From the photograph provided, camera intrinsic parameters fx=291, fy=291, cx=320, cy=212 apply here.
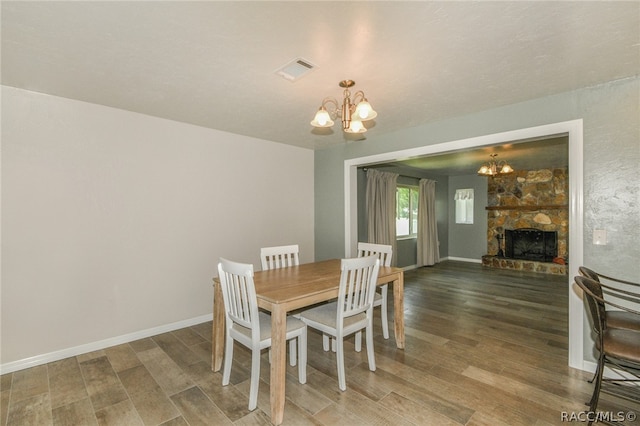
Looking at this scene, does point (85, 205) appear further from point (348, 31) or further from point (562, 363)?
Answer: point (562, 363)

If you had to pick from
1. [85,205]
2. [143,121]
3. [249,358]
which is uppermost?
[143,121]

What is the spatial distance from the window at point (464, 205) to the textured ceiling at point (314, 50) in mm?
5674

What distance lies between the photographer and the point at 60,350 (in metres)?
2.69

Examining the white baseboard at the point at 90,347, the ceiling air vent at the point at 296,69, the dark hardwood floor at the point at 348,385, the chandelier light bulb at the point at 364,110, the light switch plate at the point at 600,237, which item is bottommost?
the dark hardwood floor at the point at 348,385

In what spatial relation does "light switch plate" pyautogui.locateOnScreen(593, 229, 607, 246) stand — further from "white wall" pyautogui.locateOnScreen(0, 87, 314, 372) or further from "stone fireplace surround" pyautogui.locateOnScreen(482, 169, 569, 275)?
"stone fireplace surround" pyautogui.locateOnScreen(482, 169, 569, 275)

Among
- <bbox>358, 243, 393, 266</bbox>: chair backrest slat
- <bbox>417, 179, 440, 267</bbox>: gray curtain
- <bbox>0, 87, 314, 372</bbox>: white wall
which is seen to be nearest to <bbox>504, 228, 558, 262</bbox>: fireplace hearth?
<bbox>417, 179, 440, 267</bbox>: gray curtain

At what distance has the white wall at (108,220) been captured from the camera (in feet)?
8.25

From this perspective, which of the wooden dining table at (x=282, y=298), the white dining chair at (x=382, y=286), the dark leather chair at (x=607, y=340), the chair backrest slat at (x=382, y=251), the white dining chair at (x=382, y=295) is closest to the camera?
the dark leather chair at (x=607, y=340)

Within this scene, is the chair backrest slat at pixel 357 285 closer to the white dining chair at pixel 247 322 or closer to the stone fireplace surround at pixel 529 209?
the white dining chair at pixel 247 322

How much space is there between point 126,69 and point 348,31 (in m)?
1.65

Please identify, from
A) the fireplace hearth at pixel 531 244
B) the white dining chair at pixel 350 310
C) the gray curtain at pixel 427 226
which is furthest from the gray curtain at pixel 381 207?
the fireplace hearth at pixel 531 244

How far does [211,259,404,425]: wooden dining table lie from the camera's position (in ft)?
6.21

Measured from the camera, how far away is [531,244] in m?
6.93

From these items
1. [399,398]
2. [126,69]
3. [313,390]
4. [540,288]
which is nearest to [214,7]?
[126,69]
